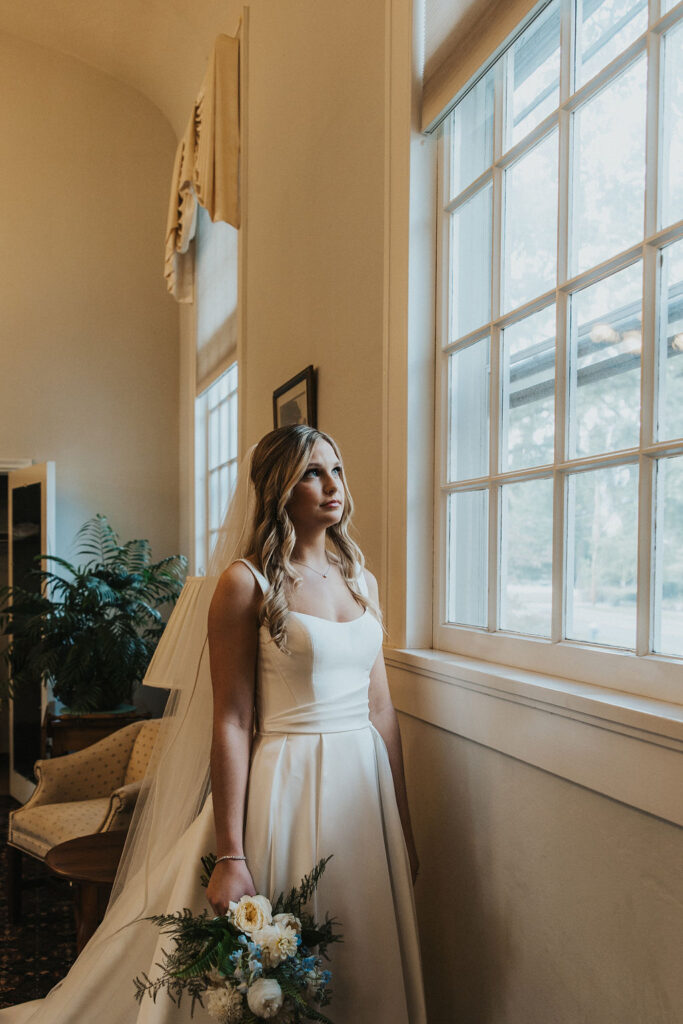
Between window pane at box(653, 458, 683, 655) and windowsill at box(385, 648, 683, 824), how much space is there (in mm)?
111

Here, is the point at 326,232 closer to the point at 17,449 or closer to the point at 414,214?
the point at 414,214

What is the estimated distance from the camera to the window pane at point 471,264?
214 centimetres

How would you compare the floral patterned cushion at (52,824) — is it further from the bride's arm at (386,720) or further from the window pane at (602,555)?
the window pane at (602,555)

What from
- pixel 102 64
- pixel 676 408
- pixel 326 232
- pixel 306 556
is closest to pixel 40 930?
pixel 306 556

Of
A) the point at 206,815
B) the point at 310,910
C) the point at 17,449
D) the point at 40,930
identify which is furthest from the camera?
the point at 17,449

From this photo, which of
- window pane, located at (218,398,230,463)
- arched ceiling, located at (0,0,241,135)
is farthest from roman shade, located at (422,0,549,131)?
arched ceiling, located at (0,0,241,135)

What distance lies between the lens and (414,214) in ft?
7.52

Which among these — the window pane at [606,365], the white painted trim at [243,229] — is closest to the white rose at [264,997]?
the window pane at [606,365]

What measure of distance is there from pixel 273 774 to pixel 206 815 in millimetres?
205

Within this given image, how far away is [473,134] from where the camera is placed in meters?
2.20

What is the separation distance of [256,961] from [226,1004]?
0.09m

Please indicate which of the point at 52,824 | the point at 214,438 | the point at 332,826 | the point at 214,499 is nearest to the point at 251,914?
the point at 332,826

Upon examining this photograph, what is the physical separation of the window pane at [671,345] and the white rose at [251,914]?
1.10 meters

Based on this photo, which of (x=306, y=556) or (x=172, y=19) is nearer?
(x=306, y=556)
